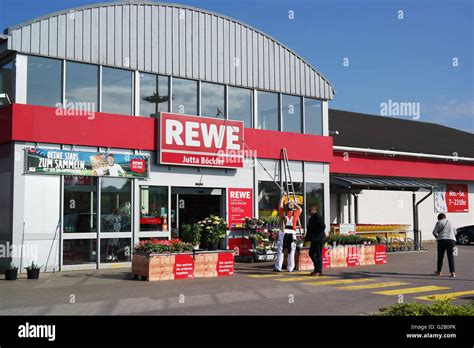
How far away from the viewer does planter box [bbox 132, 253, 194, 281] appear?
15562 millimetres

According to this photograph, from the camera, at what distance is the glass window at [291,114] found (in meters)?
23.5

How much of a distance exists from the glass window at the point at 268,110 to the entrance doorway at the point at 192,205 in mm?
3384

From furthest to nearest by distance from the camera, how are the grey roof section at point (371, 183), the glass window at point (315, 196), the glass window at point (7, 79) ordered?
the grey roof section at point (371, 183), the glass window at point (315, 196), the glass window at point (7, 79)

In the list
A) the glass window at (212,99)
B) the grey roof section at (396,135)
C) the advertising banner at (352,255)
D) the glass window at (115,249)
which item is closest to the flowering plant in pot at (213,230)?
the glass window at (115,249)

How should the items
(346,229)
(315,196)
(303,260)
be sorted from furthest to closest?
(346,229) < (315,196) < (303,260)

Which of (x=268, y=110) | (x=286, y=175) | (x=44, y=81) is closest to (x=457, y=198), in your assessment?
(x=286, y=175)

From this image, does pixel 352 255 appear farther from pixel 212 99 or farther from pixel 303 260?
pixel 212 99

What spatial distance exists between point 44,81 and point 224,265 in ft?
25.7

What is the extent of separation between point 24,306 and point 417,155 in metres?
25.3

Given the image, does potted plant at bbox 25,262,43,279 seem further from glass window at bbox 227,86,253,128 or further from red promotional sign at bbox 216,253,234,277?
glass window at bbox 227,86,253,128

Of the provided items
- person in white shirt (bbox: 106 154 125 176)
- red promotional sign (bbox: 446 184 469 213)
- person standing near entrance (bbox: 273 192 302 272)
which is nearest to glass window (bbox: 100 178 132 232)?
person in white shirt (bbox: 106 154 125 176)

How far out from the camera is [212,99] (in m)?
21.6

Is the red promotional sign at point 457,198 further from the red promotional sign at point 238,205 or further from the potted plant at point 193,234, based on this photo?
the potted plant at point 193,234
